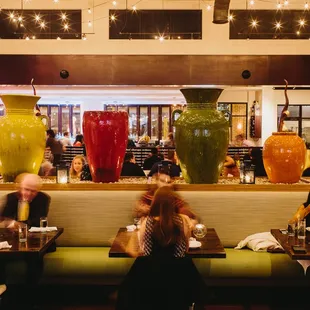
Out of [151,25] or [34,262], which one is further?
[151,25]

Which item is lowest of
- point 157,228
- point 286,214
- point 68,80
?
point 286,214

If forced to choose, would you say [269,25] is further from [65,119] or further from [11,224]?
[11,224]

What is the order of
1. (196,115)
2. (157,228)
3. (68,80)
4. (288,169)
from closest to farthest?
(157,228) < (196,115) < (288,169) < (68,80)

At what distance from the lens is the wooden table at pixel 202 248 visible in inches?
134

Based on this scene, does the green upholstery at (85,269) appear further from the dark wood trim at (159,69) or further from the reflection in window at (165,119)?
the reflection in window at (165,119)

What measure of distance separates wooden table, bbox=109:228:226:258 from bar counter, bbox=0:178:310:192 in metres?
0.49

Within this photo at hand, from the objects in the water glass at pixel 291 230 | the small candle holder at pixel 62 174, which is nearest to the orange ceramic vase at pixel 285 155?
the water glass at pixel 291 230

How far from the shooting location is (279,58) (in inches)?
514

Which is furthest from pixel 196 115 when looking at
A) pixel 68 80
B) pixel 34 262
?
pixel 68 80

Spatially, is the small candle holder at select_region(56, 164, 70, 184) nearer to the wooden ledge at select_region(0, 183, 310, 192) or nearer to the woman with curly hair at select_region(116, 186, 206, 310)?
the wooden ledge at select_region(0, 183, 310, 192)

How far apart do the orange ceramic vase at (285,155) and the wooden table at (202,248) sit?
2.72 feet

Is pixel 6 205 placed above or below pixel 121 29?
below

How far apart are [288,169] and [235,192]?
1.75 feet

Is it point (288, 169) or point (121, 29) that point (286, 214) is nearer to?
point (288, 169)
